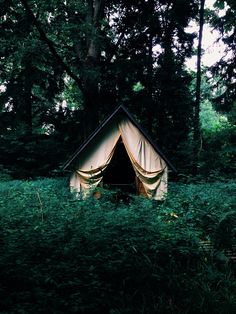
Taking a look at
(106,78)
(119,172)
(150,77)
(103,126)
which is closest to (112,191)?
(103,126)

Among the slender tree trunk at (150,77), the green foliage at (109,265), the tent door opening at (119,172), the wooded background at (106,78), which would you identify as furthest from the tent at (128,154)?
the slender tree trunk at (150,77)

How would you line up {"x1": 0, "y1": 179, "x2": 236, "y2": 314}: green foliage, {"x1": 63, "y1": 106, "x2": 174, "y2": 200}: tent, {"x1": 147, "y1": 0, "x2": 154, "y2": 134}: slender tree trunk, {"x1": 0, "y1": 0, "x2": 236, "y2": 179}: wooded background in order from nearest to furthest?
{"x1": 0, "y1": 179, "x2": 236, "y2": 314}: green foliage < {"x1": 63, "y1": 106, "x2": 174, "y2": 200}: tent < {"x1": 0, "y1": 0, "x2": 236, "y2": 179}: wooded background < {"x1": 147, "y1": 0, "x2": 154, "y2": 134}: slender tree trunk

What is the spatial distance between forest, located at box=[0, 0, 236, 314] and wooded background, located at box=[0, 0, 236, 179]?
2.8 inches

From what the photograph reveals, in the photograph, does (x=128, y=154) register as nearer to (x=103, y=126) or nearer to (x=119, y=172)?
(x=103, y=126)

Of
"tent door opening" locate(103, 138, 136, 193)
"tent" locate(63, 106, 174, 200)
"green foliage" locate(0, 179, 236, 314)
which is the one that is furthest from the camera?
"tent door opening" locate(103, 138, 136, 193)

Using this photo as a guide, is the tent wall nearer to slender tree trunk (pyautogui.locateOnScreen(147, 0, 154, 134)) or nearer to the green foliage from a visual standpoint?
the green foliage

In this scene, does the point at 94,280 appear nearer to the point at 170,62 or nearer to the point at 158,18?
the point at 170,62

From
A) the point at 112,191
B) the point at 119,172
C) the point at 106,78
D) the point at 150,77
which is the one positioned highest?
the point at 150,77

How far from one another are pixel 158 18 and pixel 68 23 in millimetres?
11417

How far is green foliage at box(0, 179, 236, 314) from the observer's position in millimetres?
5043

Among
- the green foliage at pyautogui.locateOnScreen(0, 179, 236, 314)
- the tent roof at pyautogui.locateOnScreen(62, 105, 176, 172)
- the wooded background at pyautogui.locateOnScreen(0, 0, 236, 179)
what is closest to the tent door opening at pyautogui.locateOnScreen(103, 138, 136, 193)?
the wooded background at pyautogui.locateOnScreen(0, 0, 236, 179)

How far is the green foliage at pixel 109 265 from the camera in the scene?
5043 millimetres

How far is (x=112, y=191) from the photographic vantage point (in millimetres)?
11273

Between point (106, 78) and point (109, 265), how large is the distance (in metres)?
19.1
